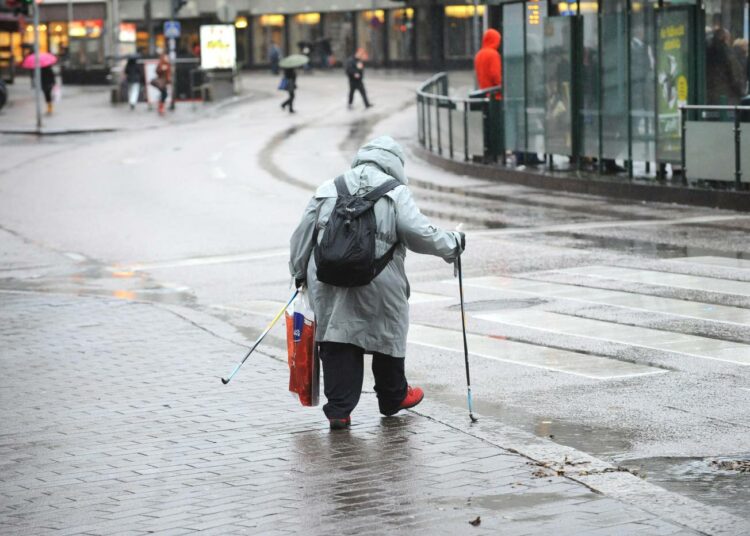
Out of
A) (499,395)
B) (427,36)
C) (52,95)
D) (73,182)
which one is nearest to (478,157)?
(73,182)

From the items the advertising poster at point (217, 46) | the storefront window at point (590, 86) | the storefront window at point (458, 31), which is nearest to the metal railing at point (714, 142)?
the storefront window at point (590, 86)

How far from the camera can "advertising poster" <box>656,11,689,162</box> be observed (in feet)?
67.4

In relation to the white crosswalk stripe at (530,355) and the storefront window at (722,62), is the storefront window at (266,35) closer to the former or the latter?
the storefront window at (722,62)

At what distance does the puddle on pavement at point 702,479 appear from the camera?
20.6ft

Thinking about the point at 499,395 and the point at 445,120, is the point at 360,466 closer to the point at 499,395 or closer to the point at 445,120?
the point at 499,395

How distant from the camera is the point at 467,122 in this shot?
2627 centimetres

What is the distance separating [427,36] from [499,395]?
6677 cm

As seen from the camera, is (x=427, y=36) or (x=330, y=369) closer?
(x=330, y=369)

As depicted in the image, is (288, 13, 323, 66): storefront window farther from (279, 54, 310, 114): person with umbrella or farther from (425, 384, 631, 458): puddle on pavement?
(425, 384, 631, 458): puddle on pavement

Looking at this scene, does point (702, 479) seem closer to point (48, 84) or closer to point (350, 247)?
point (350, 247)

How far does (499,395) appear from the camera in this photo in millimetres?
8742

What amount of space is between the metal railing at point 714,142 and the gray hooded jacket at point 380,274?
37.6ft

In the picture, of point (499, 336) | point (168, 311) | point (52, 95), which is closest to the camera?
point (499, 336)

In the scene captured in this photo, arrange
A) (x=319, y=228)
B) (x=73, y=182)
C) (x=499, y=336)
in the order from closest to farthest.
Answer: (x=319, y=228), (x=499, y=336), (x=73, y=182)
